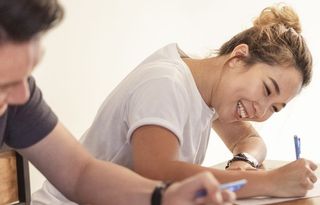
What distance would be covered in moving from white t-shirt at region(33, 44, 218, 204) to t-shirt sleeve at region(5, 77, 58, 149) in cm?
19

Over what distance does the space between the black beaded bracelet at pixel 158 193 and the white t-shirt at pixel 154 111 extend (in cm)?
21

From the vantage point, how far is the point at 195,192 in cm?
84

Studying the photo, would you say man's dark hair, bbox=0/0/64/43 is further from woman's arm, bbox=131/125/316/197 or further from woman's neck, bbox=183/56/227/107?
woman's neck, bbox=183/56/227/107

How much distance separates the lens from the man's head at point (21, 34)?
0.69m

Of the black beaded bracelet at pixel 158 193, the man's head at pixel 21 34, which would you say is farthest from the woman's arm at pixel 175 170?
the man's head at pixel 21 34

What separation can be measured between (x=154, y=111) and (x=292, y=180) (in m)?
0.35

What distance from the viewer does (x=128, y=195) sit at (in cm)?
103

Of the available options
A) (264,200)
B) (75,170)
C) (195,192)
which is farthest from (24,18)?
(264,200)

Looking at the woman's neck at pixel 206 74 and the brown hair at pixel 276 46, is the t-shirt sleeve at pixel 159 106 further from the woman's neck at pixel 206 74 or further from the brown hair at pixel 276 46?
the brown hair at pixel 276 46

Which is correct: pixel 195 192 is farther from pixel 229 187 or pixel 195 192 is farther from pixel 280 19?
pixel 280 19

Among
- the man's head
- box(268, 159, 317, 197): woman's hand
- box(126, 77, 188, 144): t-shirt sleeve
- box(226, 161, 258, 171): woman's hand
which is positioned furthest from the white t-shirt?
the man's head

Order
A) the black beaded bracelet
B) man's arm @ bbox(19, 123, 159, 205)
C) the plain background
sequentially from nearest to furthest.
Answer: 1. the black beaded bracelet
2. man's arm @ bbox(19, 123, 159, 205)
3. the plain background

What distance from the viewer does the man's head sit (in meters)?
0.69

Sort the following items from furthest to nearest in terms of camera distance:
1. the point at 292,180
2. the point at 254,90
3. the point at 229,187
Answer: the point at 254,90 < the point at 292,180 < the point at 229,187
